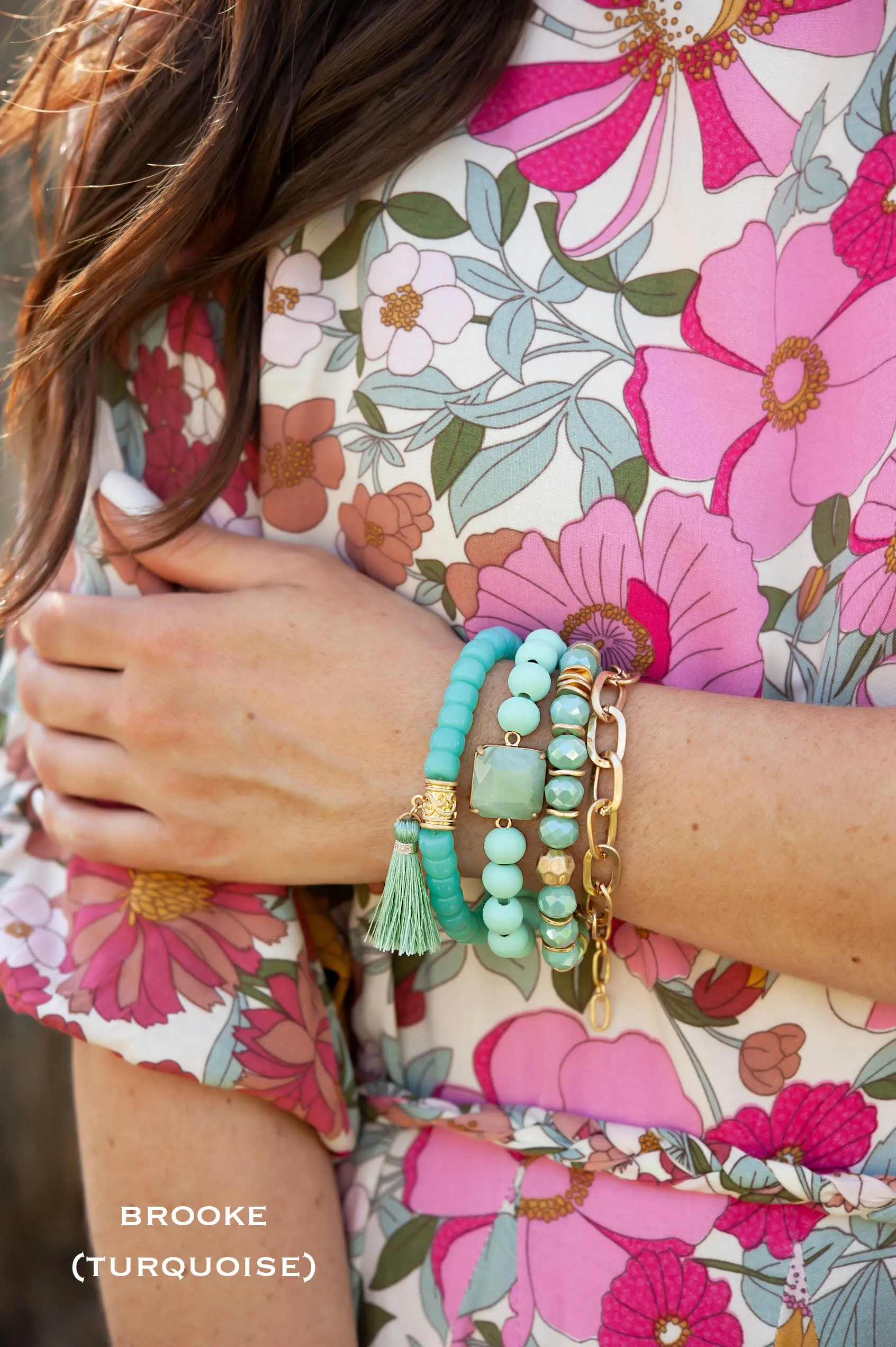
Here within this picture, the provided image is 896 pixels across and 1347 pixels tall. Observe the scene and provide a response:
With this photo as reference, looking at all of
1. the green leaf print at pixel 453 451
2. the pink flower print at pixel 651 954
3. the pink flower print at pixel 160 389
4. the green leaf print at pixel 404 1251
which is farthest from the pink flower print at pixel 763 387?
the green leaf print at pixel 404 1251

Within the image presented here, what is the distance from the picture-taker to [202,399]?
0.97 m

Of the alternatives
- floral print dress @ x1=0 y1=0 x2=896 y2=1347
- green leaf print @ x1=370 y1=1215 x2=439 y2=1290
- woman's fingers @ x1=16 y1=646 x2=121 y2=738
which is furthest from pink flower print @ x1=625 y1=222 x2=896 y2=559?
green leaf print @ x1=370 y1=1215 x2=439 y2=1290

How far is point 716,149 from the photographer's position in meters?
0.84

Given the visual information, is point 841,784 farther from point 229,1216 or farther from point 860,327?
point 229,1216

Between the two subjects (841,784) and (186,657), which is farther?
(186,657)

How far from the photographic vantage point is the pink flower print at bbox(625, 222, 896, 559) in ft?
2.73

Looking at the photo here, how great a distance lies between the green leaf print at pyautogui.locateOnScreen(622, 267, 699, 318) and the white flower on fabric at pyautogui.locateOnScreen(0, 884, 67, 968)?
83 centimetres

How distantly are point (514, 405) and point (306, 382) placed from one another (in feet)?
0.72

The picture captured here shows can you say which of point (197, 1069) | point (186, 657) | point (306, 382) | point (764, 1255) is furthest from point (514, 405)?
point (764, 1255)

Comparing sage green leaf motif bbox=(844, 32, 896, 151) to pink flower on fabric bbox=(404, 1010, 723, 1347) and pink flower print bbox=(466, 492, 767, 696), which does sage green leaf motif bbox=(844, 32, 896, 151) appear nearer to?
pink flower print bbox=(466, 492, 767, 696)

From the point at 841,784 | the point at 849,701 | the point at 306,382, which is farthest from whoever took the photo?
the point at 306,382

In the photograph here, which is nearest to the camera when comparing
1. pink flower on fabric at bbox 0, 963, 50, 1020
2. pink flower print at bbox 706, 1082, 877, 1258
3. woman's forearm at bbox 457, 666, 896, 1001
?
woman's forearm at bbox 457, 666, 896, 1001

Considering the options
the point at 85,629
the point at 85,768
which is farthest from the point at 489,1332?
the point at 85,629

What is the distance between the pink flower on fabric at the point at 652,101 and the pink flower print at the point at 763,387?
0.09 meters
